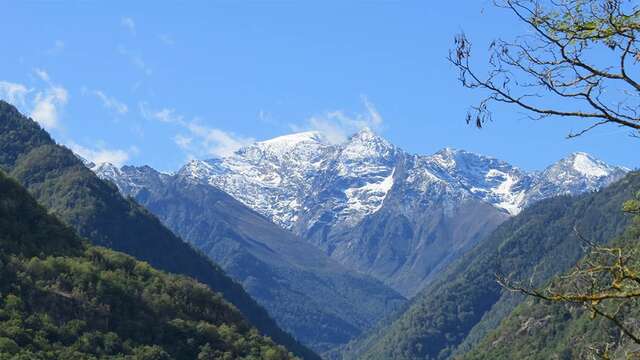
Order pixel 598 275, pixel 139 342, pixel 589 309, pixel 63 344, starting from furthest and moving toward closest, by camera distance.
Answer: pixel 139 342
pixel 63 344
pixel 598 275
pixel 589 309

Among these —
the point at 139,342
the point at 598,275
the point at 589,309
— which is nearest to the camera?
the point at 589,309

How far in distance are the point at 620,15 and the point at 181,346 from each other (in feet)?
→ 579

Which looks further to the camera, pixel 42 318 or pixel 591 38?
pixel 42 318

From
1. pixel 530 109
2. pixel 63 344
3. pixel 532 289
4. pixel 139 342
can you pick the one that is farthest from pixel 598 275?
pixel 139 342

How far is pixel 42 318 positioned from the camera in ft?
554

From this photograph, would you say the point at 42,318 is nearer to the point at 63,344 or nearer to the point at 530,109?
the point at 63,344

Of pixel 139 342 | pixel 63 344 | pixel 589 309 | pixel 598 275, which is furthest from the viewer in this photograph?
pixel 139 342

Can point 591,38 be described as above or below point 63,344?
above

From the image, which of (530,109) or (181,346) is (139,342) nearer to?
(181,346)

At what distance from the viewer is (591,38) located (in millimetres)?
18422

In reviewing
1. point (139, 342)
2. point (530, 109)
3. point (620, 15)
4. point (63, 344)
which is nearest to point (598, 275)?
point (530, 109)

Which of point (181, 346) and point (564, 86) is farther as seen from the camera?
point (181, 346)

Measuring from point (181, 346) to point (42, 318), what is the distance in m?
30.1

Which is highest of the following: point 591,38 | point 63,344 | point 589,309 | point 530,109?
point 591,38
